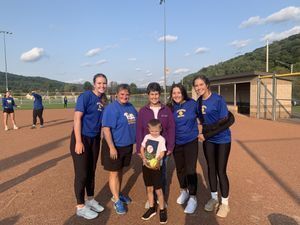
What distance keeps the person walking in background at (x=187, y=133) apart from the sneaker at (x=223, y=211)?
1.17 feet

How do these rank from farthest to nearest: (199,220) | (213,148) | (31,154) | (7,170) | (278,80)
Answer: (278,80) → (31,154) → (7,170) → (213,148) → (199,220)

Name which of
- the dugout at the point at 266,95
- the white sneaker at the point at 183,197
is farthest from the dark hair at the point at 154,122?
the dugout at the point at 266,95

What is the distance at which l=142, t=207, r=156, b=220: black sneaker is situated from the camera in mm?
4040

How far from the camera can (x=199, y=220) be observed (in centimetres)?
399

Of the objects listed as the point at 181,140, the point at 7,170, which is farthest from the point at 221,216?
the point at 7,170

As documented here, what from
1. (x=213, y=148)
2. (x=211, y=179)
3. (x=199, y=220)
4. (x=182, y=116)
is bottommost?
(x=199, y=220)

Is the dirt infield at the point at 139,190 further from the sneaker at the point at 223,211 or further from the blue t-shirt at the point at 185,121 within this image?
the blue t-shirt at the point at 185,121

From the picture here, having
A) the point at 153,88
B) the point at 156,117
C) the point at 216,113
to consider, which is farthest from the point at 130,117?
the point at 216,113

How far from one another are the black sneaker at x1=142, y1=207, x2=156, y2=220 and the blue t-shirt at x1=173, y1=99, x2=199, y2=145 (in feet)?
3.27

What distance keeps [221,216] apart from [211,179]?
532 mm

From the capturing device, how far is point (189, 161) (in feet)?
14.4

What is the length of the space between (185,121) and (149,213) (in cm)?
136

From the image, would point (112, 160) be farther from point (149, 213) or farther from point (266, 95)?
point (266, 95)

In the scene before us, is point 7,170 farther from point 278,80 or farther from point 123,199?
point 278,80
